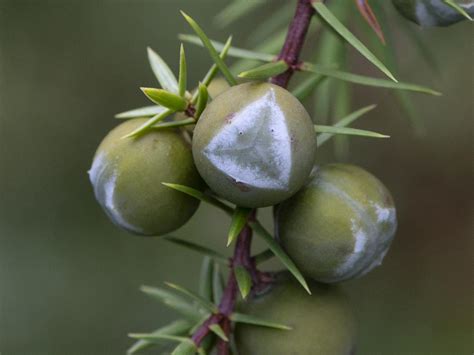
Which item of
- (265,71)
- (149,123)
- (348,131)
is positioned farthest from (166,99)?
(348,131)

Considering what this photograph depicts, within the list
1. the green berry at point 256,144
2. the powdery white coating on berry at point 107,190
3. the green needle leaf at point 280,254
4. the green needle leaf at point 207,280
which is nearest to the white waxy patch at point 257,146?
the green berry at point 256,144

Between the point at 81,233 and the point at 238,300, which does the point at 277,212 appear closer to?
the point at 238,300

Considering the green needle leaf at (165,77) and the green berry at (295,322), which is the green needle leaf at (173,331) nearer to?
the green berry at (295,322)

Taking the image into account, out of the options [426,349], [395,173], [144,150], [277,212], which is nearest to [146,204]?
[144,150]

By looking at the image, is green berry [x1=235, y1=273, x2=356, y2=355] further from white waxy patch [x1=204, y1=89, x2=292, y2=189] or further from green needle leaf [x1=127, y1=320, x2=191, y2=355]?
white waxy patch [x1=204, y1=89, x2=292, y2=189]

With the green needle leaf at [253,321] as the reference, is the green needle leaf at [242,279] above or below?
above

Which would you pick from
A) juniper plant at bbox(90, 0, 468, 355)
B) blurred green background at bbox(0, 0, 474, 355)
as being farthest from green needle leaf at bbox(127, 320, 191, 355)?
blurred green background at bbox(0, 0, 474, 355)
